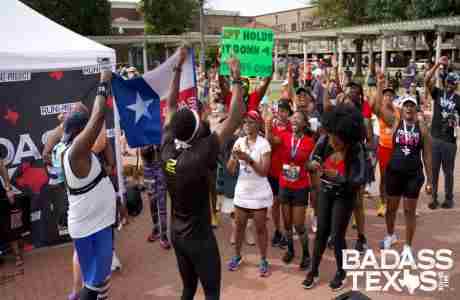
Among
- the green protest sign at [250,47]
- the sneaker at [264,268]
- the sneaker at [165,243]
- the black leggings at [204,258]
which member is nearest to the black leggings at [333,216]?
the sneaker at [264,268]

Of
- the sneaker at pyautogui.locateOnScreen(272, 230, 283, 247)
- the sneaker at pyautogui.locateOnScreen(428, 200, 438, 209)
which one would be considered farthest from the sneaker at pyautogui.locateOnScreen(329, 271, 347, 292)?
the sneaker at pyautogui.locateOnScreen(428, 200, 438, 209)

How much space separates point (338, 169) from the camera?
13.9 feet

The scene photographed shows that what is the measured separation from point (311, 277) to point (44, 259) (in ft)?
11.4

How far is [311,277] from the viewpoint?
448 cm

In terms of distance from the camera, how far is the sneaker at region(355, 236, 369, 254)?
5340 mm

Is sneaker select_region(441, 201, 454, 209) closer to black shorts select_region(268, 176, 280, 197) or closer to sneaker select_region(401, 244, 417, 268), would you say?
sneaker select_region(401, 244, 417, 268)

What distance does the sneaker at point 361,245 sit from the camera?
534 centimetres

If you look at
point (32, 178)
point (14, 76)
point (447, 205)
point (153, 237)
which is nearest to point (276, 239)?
point (153, 237)

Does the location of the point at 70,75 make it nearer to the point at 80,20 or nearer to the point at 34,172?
the point at 34,172

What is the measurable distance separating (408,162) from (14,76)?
5082 mm

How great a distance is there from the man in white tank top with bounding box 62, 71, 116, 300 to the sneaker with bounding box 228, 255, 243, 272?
1.83 meters

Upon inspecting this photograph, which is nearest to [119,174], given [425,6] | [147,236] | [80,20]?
[147,236]

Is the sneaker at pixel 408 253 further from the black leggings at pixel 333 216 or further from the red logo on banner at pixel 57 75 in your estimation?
the red logo on banner at pixel 57 75

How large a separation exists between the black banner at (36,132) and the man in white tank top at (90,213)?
2448 mm
